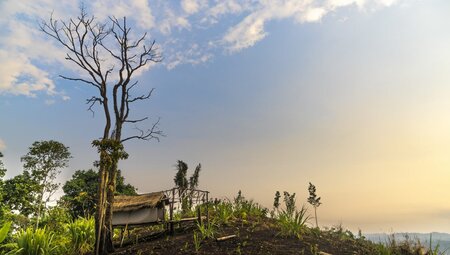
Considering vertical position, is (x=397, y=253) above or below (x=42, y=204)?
below

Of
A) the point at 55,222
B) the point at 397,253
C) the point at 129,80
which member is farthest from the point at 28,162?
the point at 397,253

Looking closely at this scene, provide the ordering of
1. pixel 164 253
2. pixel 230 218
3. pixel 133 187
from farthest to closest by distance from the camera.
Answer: pixel 133 187 < pixel 230 218 < pixel 164 253

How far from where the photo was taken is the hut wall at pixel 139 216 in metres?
17.0

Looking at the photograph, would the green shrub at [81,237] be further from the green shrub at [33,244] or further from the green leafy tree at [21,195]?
the green leafy tree at [21,195]

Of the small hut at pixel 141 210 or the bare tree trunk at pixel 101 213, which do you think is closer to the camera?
the bare tree trunk at pixel 101 213

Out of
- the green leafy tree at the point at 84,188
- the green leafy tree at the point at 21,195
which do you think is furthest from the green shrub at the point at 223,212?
the green leafy tree at the point at 84,188

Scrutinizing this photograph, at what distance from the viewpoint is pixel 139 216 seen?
17.0 m

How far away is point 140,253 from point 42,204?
20.8 metres

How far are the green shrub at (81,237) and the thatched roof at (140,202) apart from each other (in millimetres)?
1478

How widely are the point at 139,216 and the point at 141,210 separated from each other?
298 millimetres

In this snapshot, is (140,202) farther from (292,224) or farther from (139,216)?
(292,224)

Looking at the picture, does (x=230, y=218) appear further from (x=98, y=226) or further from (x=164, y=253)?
(x=98, y=226)

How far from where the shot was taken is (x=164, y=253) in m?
12.9

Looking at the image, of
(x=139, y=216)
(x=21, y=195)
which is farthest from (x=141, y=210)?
(x=21, y=195)
